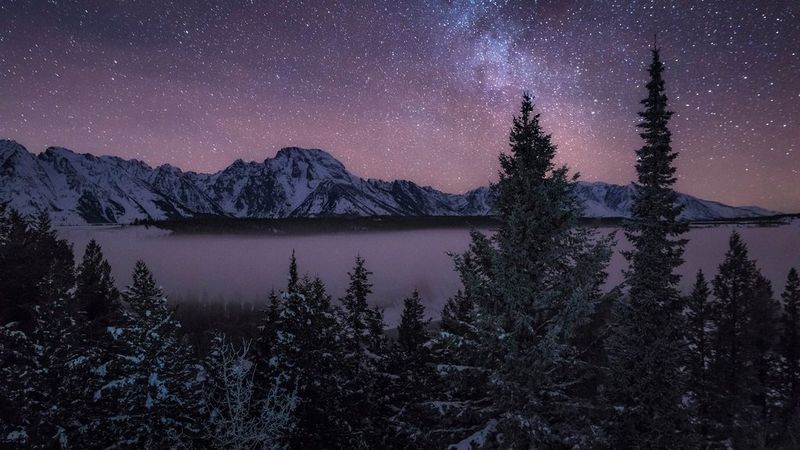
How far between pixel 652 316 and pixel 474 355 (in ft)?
27.9

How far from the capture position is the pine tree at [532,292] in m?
11.3

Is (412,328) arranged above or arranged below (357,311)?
below

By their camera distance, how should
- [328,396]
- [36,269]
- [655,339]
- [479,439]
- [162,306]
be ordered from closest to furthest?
1. [479,439]
2. [655,339]
3. [162,306]
4. [328,396]
5. [36,269]

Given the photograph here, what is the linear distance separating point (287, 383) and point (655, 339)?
17.6 m

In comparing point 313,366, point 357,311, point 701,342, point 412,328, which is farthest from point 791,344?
point 313,366

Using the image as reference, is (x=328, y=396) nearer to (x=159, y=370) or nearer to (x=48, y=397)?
(x=159, y=370)

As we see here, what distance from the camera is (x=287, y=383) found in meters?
22.6

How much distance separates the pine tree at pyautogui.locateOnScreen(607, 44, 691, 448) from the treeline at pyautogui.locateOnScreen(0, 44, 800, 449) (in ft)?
0.24

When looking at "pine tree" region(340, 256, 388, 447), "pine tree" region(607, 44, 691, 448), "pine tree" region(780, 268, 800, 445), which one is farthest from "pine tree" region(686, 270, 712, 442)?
"pine tree" region(340, 256, 388, 447)

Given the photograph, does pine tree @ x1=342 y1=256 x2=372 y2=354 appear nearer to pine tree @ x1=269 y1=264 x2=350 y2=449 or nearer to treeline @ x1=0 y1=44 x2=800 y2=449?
treeline @ x1=0 y1=44 x2=800 y2=449

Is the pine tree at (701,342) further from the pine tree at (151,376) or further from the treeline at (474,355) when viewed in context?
the pine tree at (151,376)

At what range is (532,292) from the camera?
11859 millimetres

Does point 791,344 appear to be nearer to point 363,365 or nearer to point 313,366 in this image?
point 363,365

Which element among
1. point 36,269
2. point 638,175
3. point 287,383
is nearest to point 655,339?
point 638,175
